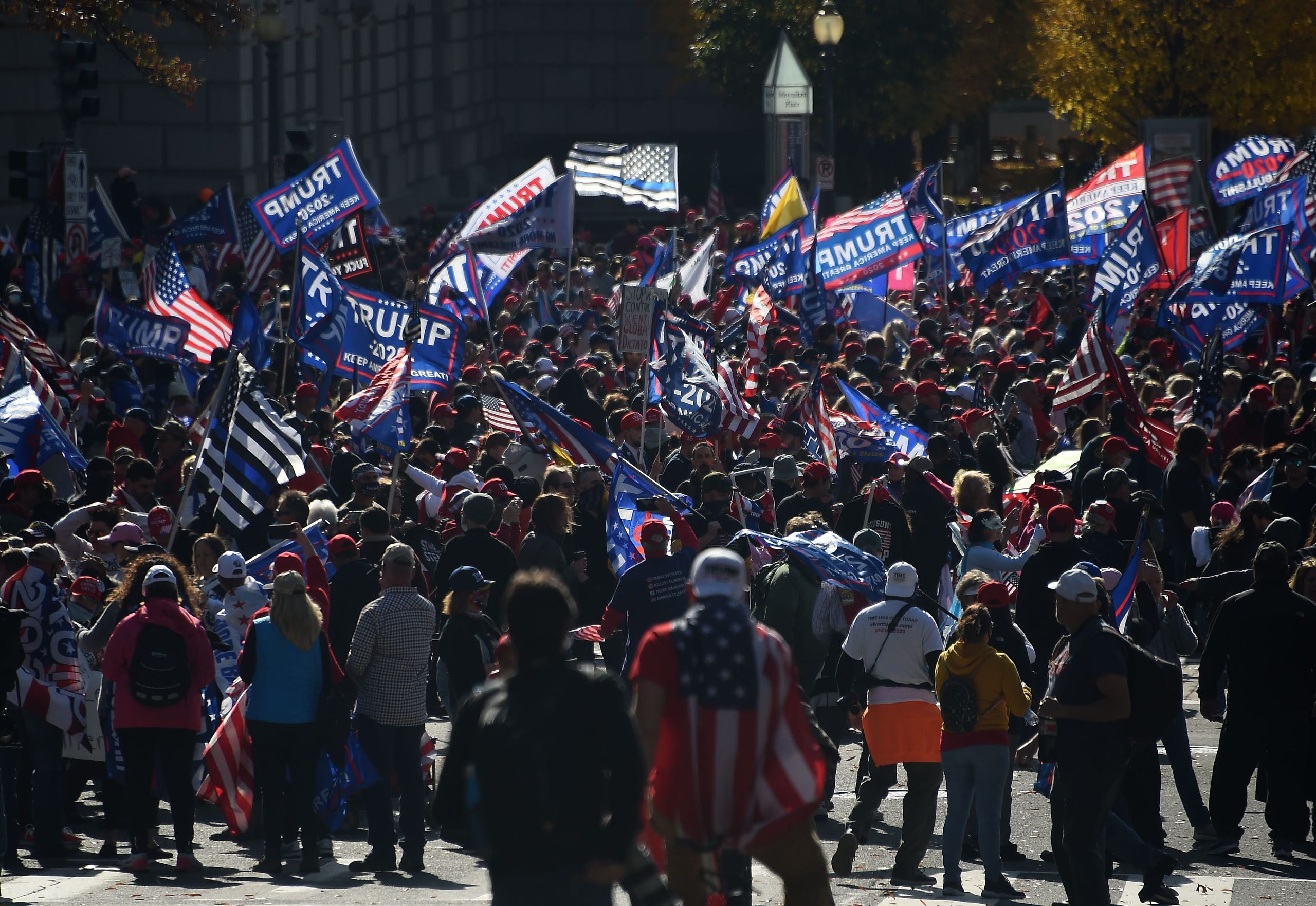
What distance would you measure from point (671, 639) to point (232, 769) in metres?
4.63

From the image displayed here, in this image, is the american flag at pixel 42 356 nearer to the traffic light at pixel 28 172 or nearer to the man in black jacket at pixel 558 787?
the traffic light at pixel 28 172

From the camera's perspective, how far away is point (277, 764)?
9547 mm

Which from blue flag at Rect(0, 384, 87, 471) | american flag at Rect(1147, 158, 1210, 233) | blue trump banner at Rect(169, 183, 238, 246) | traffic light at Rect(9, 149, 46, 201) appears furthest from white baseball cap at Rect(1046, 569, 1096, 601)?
american flag at Rect(1147, 158, 1210, 233)

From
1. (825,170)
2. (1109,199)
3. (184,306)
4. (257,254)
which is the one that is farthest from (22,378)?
(825,170)

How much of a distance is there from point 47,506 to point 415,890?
179 inches

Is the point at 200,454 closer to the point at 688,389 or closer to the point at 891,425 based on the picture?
the point at 688,389

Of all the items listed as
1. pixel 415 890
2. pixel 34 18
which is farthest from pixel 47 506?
pixel 34 18

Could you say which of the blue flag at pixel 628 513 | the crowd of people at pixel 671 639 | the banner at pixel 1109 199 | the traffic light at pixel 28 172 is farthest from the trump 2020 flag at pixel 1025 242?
the blue flag at pixel 628 513

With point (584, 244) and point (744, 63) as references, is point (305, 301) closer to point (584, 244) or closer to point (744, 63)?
point (584, 244)

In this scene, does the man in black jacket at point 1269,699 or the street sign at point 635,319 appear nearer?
the man in black jacket at point 1269,699

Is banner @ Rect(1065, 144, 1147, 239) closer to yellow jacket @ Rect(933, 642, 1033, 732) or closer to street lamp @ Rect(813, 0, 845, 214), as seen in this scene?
street lamp @ Rect(813, 0, 845, 214)

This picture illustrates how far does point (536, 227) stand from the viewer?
22.2 meters

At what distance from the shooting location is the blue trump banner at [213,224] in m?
22.9

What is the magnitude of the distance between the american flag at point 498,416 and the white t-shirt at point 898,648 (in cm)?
695
